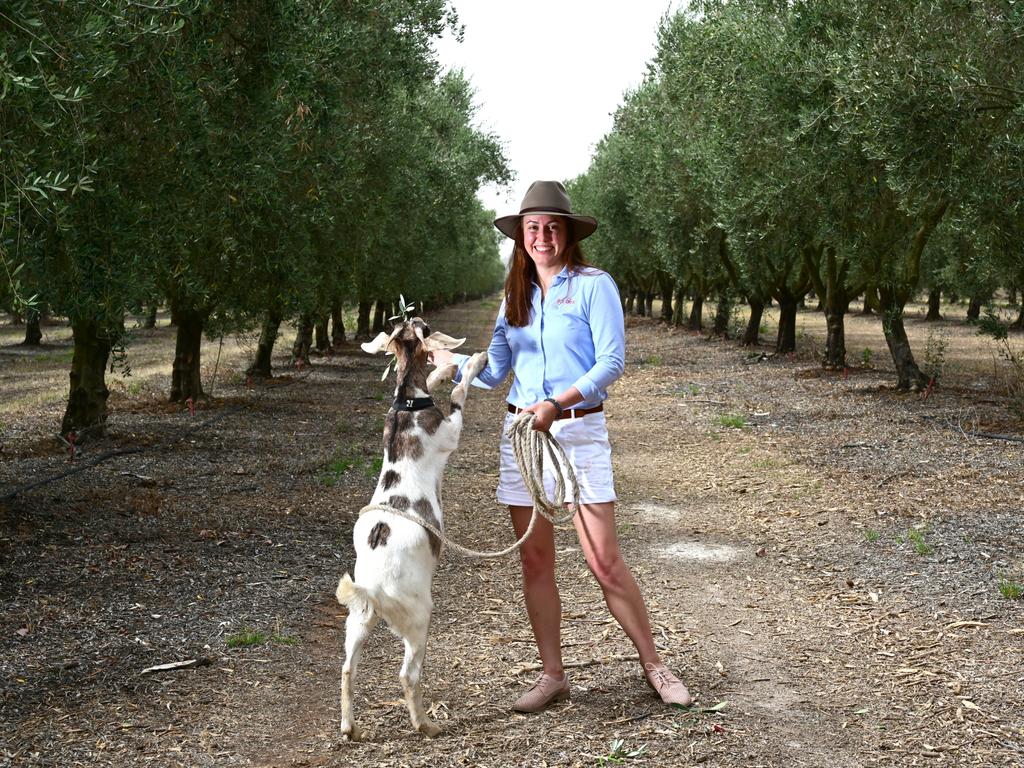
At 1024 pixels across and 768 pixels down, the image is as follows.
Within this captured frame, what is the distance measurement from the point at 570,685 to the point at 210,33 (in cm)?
723

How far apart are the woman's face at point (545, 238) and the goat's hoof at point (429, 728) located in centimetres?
253

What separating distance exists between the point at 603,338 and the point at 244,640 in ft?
11.1

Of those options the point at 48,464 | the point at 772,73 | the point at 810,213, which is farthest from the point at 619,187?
the point at 48,464

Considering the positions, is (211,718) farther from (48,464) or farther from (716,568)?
(48,464)

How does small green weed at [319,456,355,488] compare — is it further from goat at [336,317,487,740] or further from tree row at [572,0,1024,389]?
tree row at [572,0,1024,389]

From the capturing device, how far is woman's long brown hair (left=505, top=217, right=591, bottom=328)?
552 centimetres

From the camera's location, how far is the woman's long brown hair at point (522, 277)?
5.52 metres

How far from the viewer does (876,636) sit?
6961 millimetres

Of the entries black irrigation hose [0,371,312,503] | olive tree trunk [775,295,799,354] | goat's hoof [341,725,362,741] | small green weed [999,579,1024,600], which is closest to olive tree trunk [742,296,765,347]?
olive tree trunk [775,295,799,354]

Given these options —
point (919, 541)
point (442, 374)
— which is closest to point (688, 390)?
point (919, 541)

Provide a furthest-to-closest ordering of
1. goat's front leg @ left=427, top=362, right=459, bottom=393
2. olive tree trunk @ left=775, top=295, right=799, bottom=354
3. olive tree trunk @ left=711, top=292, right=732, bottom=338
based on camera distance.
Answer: olive tree trunk @ left=711, top=292, right=732, bottom=338
olive tree trunk @ left=775, top=295, right=799, bottom=354
goat's front leg @ left=427, top=362, right=459, bottom=393

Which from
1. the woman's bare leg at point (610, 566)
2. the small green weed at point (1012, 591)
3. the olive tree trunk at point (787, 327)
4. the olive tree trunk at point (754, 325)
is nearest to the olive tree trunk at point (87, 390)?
the woman's bare leg at point (610, 566)

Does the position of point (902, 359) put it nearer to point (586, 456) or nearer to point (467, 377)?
point (586, 456)

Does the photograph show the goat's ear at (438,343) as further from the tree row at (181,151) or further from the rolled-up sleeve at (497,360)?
the tree row at (181,151)
